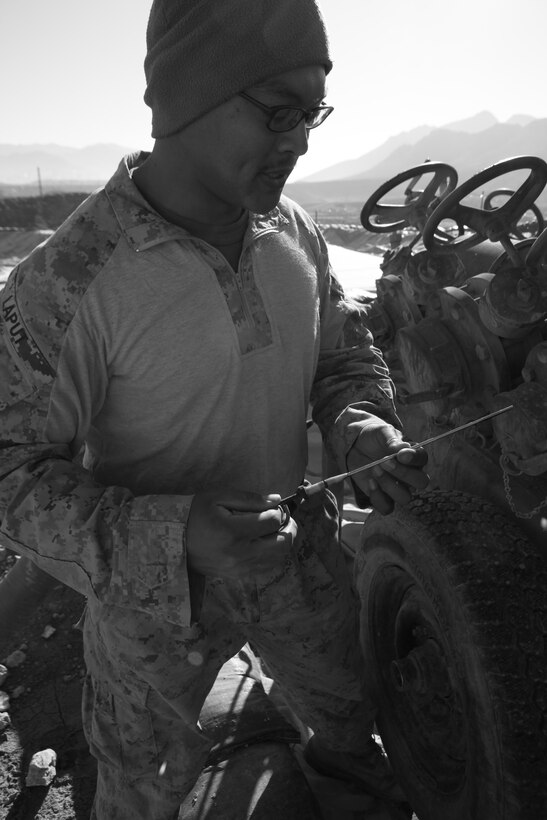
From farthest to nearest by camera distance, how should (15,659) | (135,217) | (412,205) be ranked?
(412,205)
(15,659)
(135,217)

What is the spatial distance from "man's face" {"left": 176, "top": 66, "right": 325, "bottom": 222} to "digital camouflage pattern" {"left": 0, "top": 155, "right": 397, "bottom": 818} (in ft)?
0.42

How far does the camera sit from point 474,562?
5.50 ft

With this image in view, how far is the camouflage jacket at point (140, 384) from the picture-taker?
1277 millimetres

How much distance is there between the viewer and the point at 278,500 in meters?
1.30

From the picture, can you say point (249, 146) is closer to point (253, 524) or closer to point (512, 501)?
point (253, 524)

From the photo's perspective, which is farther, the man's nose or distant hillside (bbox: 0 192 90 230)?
distant hillside (bbox: 0 192 90 230)

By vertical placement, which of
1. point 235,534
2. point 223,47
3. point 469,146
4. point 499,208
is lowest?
point 235,534

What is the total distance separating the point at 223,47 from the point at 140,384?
→ 0.67 meters

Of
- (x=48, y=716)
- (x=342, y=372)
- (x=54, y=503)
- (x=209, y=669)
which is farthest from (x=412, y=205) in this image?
(x=48, y=716)

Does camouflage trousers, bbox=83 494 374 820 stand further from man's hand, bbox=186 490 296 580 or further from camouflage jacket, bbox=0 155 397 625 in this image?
man's hand, bbox=186 490 296 580

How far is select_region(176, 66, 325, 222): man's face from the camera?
1280 millimetres

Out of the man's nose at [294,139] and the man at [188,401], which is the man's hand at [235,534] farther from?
the man's nose at [294,139]

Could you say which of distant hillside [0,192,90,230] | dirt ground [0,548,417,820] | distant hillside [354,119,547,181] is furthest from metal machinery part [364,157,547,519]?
distant hillside [354,119,547,181]

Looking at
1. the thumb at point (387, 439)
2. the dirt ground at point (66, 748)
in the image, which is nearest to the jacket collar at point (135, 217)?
the thumb at point (387, 439)
